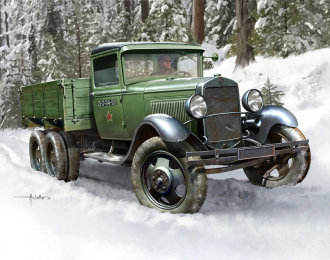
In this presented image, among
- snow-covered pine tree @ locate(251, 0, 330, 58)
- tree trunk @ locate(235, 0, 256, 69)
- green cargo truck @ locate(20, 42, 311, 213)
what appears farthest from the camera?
tree trunk @ locate(235, 0, 256, 69)

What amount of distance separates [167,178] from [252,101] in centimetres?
181

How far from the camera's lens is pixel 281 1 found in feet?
53.4

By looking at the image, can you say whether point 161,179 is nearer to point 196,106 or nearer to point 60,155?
point 196,106

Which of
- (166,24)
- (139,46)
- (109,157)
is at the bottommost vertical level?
(109,157)

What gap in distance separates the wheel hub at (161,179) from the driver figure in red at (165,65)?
2.06m

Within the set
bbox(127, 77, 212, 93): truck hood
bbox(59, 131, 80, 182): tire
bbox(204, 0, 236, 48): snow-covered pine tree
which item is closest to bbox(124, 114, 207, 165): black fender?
bbox(127, 77, 212, 93): truck hood

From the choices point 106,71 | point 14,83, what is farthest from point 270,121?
point 14,83

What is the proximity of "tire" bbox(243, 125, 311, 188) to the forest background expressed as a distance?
1033cm

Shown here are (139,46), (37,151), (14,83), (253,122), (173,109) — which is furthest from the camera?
(14,83)

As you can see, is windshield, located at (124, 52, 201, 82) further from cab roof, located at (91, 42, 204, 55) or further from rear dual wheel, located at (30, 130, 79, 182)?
rear dual wheel, located at (30, 130, 79, 182)

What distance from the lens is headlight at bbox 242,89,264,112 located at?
6.23 m

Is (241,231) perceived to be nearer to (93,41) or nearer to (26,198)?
(26,198)

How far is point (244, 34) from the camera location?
703 inches

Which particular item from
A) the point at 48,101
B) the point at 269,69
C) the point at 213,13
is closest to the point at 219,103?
the point at 48,101
